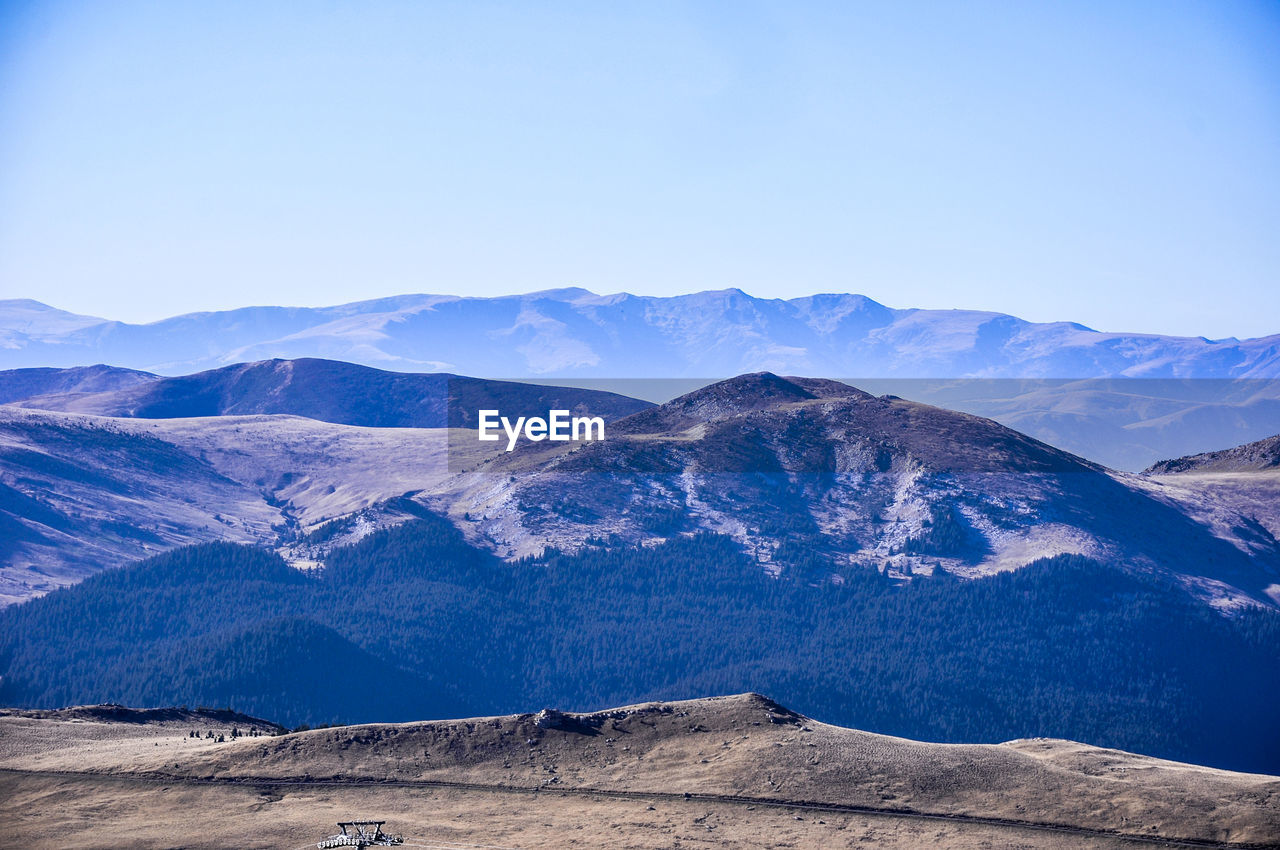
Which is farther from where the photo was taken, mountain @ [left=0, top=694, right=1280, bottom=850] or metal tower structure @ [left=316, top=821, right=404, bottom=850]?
mountain @ [left=0, top=694, right=1280, bottom=850]

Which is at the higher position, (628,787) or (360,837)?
(360,837)

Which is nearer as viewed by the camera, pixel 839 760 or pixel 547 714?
pixel 839 760

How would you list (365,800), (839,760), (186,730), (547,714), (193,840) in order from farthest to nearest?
(186,730), (547,714), (839,760), (365,800), (193,840)

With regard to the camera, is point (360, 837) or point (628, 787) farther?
point (628, 787)

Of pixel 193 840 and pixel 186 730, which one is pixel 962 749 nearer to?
pixel 193 840

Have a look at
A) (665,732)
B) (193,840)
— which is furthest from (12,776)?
(665,732)

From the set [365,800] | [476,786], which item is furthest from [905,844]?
[365,800]

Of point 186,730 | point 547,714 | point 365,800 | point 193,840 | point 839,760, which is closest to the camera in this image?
point 193,840

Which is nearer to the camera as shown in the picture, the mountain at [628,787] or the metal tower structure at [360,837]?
the metal tower structure at [360,837]
